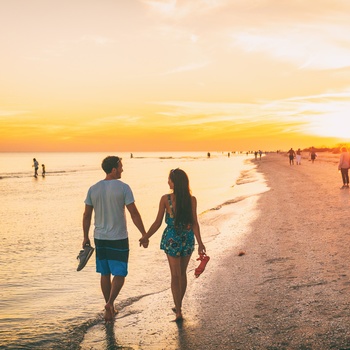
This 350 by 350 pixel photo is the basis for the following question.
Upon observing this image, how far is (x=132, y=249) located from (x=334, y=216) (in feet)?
23.3

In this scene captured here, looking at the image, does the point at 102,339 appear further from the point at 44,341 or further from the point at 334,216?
the point at 334,216

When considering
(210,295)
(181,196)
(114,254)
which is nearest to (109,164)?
(181,196)

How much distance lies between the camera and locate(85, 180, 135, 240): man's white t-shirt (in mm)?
6066

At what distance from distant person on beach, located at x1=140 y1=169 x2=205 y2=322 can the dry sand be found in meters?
0.66

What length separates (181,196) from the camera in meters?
5.95

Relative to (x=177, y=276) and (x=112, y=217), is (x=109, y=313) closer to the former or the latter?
(x=177, y=276)

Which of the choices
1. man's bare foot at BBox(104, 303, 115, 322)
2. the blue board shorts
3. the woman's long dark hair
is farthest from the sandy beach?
the woman's long dark hair

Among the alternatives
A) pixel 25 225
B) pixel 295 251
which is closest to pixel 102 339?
pixel 295 251

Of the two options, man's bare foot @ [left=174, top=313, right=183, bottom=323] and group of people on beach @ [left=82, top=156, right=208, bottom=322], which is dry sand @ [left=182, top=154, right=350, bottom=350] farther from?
group of people on beach @ [left=82, top=156, right=208, bottom=322]

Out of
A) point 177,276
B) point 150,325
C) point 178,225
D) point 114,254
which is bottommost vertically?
point 150,325

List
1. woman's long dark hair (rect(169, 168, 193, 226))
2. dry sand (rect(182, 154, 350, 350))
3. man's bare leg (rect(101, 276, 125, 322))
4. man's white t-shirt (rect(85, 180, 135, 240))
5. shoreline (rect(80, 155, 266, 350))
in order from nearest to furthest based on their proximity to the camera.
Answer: dry sand (rect(182, 154, 350, 350))
shoreline (rect(80, 155, 266, 350))
woman's long dark hair (rect(169, 168, 193, 226))
man's white t-shirt (rect(85, 180, 135, 240))
man's bare leg (rect(101, 276, 125, 322))

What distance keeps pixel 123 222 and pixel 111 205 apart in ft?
1.04

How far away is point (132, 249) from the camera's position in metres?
11.9

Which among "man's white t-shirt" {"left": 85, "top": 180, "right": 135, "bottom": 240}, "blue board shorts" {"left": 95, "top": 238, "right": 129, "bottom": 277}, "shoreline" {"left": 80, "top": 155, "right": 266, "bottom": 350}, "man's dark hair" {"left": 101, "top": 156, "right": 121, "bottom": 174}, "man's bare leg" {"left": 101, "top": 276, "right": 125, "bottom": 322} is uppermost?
"man's dark hair" {"left": 101, "top": 156, "right": 121, "bottom": 174}
